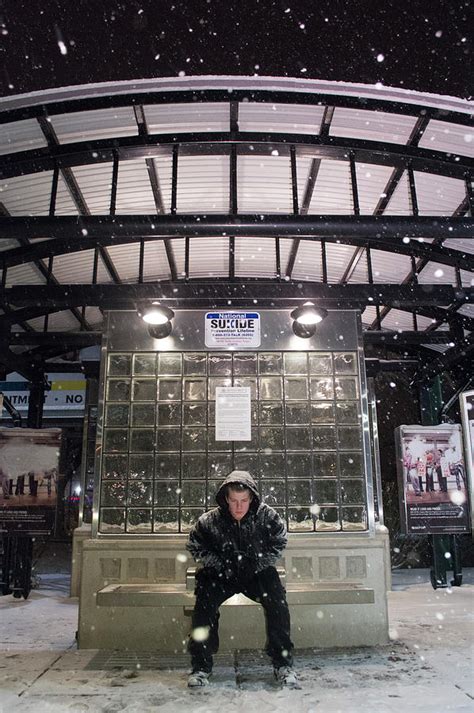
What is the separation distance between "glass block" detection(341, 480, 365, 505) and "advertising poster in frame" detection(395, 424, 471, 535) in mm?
4338

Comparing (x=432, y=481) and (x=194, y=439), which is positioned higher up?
(x=194, y=439)

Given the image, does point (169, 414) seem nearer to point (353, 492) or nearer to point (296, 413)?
point (296, 413)

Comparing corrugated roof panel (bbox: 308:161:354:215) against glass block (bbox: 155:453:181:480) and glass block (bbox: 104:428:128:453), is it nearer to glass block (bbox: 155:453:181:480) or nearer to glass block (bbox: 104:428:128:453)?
glass block (bbox: 155:453:181:480)

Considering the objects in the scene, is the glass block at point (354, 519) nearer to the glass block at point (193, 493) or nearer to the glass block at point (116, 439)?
the glass block at point (193, 493)

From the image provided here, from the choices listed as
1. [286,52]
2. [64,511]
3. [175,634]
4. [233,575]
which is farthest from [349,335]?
[64,511]

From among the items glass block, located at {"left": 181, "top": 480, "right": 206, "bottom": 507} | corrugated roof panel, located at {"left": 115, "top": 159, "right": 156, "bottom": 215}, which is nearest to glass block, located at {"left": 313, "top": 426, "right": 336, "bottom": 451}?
glass block, located at {"left": 181, "top": 480, "right": 206, "bottom": 507}

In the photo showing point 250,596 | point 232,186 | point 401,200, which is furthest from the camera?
point 401,200

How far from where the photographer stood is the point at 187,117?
5496mm

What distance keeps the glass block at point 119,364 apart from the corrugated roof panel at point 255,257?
281cm

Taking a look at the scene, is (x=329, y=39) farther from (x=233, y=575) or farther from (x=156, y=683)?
(x=156, y=683)

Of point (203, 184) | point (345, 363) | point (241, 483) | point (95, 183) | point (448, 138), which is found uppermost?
point (203, 184)

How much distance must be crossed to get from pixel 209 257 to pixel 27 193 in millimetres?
3095

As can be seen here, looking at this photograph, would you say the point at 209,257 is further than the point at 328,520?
Yes

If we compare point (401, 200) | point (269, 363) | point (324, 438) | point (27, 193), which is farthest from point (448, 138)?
point (27, 193)
